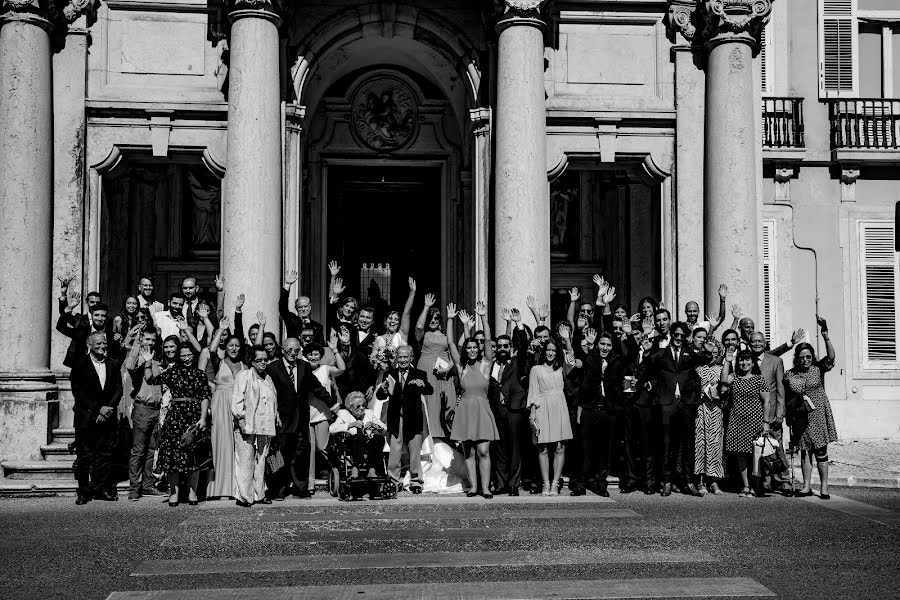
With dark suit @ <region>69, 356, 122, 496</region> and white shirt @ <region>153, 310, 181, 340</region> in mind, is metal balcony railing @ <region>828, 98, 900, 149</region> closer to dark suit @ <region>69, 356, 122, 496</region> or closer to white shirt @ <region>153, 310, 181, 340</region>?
white shirt @ <region>153, 310, 181, 340</region>

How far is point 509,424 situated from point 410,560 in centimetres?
442

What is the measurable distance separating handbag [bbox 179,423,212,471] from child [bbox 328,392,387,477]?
1.40m

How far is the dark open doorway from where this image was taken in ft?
66.0

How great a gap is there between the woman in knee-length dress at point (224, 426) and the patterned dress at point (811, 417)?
652 centimetres

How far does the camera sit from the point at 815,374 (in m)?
13.1

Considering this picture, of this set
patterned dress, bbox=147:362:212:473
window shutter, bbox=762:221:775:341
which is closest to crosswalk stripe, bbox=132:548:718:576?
patterned dress, bbox=147:362:212:473

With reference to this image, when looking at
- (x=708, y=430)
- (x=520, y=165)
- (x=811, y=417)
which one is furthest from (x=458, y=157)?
(x=811, y=417)

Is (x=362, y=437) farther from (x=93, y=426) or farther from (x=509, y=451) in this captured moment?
(x=93, y=426)

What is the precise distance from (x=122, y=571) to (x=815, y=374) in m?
8.55

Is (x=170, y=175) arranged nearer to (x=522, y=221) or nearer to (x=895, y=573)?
(x=522, y=221)

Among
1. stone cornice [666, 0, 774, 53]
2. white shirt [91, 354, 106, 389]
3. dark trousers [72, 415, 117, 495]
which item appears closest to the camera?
dark trousers [72, 415, 117, 495]

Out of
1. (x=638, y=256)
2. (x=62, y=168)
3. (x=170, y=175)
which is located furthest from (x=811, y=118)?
(x=62, y=168)

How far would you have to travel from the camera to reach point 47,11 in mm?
15586

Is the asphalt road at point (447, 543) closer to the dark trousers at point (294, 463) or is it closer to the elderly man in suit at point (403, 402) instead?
the dark trousers at point (294, 463)
